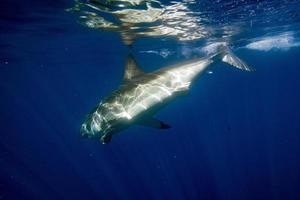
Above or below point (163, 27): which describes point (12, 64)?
below

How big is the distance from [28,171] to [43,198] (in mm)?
17140

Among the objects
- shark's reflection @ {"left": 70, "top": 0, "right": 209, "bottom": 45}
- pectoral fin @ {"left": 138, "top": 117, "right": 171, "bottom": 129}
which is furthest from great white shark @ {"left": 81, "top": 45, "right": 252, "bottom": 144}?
shark's reflection @ {"left": 70, "top": 0, "right": 209, "bottom": 45}

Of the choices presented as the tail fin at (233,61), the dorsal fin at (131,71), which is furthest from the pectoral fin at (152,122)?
the tail fin at (233,61)

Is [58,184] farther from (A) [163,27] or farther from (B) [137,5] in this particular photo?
(B) [137,5]

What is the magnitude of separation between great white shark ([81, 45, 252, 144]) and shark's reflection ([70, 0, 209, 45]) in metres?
5.87

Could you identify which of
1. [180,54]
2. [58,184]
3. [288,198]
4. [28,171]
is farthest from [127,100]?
[28,171]

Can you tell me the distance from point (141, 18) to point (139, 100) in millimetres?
9435

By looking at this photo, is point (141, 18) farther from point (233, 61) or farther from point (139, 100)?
point (139, 100)

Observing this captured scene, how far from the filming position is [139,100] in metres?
7.20

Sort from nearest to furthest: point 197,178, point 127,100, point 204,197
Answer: point 127,100
point 204,197
point 197,178

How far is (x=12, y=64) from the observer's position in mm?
31219

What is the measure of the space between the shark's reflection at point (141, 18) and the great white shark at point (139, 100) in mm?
5870

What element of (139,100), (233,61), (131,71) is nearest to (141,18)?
(233,61)

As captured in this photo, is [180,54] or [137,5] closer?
[137,5]
